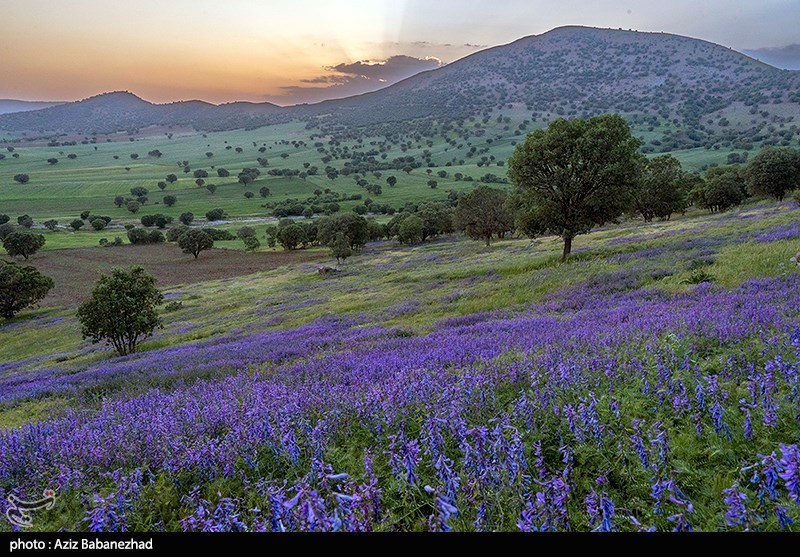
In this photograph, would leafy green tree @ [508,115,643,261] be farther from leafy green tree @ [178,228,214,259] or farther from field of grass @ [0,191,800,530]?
leafy green tree @ [178,228,214,259]

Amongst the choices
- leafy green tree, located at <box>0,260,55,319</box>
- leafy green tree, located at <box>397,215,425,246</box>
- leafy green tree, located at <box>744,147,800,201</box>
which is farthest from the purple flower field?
leafy green tree, located at <box>397,215,425,246</box>

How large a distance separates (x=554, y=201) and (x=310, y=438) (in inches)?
1215

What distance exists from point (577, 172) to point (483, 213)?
41.9m

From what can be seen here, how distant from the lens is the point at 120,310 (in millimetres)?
26984

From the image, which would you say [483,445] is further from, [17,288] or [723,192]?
[723,192]

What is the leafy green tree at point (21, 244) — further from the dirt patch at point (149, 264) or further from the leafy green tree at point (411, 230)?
the leafy green tree at point (411, 230)

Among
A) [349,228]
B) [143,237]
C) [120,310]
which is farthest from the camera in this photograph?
[143,237]

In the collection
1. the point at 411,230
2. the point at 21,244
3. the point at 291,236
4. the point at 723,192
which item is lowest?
the point at 291,236

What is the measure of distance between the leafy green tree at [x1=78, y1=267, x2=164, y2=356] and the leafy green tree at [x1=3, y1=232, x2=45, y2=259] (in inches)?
3132

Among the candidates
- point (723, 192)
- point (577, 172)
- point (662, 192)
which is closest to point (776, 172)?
point (723, 192)

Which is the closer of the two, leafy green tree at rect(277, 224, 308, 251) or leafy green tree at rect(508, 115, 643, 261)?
leafy green tree at rect(508, 115, 643, 261)

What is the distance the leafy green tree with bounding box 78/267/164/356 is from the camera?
26.6m
